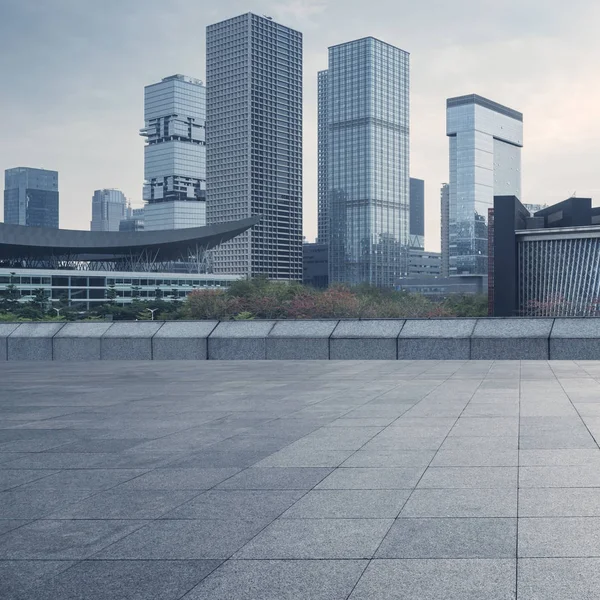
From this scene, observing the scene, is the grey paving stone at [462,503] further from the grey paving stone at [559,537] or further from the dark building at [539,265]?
the dark building at [539,265]

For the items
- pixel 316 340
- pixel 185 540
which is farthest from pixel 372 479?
pixel 316 340

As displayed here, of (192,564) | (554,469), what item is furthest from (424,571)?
(554,469)

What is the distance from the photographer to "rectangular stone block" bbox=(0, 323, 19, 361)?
89.1 feet

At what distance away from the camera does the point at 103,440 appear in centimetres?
982

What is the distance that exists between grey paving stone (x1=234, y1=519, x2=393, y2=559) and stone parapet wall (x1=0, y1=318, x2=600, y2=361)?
1672cm

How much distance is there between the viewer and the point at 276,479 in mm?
7500

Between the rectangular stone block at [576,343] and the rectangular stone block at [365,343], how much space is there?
445cm

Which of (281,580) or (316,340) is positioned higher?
(316,340)

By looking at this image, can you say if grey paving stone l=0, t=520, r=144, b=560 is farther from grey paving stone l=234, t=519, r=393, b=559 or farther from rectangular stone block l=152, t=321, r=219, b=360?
rectangular stone block l=152, t=321, r=219, b=360

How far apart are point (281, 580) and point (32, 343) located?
23834mm

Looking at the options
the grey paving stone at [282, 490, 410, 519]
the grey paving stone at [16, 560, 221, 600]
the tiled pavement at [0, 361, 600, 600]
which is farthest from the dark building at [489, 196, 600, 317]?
the grey paving stone at [16, 560, 221, 600]

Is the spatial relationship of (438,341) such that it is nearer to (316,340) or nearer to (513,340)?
(513,340)

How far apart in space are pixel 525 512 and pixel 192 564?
2.68 m

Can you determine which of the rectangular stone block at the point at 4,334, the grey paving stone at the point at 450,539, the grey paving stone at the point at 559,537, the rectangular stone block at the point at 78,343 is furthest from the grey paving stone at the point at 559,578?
the rectangular stone block at the point at 4,334
